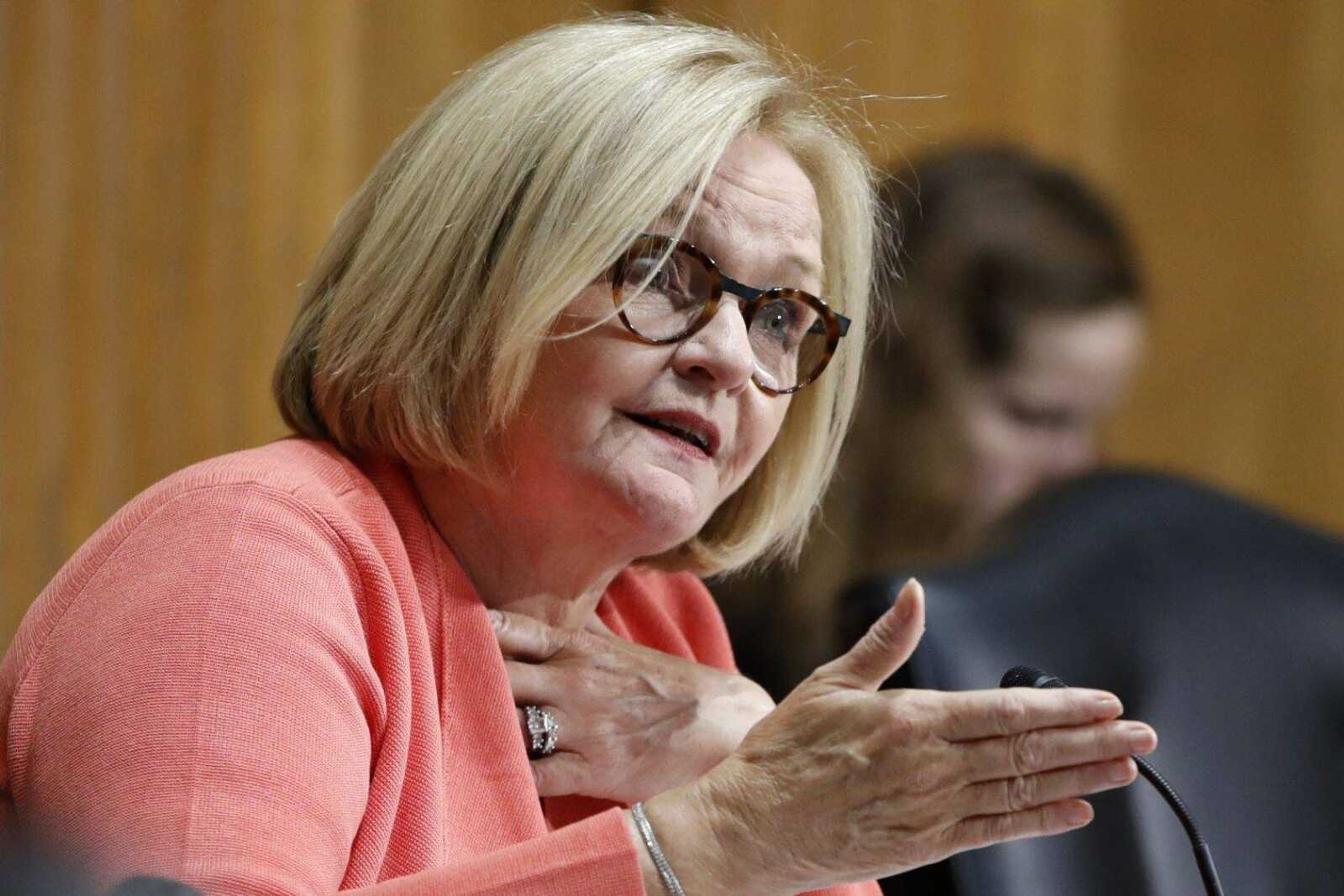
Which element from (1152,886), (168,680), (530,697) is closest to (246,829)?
(168,680)

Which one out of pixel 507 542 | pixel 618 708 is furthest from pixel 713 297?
pixel 618 708

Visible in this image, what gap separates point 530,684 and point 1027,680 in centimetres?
44

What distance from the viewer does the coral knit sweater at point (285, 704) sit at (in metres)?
1.10

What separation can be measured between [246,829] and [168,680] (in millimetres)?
119

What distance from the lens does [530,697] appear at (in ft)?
4.80

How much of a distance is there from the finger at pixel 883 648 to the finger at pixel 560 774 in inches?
13.2

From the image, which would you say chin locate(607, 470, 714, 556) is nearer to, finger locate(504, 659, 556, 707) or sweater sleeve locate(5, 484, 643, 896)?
finger locate(504, 659, 556, 707)

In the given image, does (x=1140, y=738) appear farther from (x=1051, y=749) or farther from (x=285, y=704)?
(x=285, y=704)

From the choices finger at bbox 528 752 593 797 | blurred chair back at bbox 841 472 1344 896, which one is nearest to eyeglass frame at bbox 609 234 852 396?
blurred chair back at bbox 841 472 1344 896

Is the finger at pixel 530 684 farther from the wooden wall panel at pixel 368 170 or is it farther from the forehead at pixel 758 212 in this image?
the wooden wall panel at pixel 368 170

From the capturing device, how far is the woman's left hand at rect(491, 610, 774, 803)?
1474 mm

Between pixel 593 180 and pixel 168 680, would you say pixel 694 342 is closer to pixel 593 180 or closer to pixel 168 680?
pixel 593 180

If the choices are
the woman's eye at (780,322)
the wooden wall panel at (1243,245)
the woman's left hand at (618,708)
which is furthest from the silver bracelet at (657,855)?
the wooden wall panel at (1243,245)

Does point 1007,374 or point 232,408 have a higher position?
point 232,408
